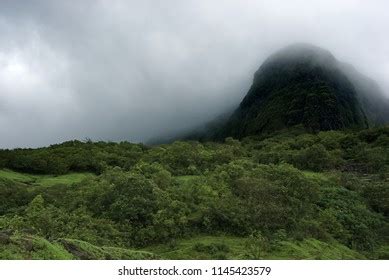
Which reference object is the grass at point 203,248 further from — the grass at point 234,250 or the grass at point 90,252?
the grass at point 90,252

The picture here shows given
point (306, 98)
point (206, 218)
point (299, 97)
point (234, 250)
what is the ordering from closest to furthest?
A: 1. point (234, 250)
2. point (206, 218)
3. point (306, 98)
4. point (299, 97)

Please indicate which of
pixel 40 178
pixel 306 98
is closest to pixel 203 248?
pixel 40 178

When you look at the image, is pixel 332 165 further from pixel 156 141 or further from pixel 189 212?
pixel 156 141

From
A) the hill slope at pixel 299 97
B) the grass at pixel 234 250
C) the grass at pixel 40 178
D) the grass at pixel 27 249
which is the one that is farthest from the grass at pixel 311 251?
the hill slope at pixel 299 97

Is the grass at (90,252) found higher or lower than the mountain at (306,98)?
lower

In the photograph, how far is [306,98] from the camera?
144 m

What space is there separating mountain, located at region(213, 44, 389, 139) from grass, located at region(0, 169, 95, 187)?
78739 millimetres

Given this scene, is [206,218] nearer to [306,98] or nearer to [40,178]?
[40,178]

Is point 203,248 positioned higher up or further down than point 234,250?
higher up

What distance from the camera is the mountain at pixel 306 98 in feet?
453

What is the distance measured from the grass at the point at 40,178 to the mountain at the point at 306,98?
78.7 m

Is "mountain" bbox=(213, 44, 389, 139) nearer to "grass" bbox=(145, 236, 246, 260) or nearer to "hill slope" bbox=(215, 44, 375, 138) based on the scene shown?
"hill slope" bbox=(215, 44, 375, 138)

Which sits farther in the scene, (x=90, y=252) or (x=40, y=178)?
(x=40, y=178)

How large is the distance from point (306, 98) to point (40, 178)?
9513 cm
